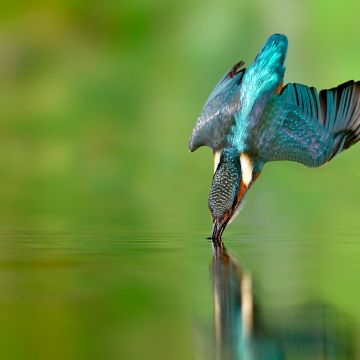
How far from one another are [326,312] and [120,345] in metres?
0.67

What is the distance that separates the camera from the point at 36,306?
7.97 feet

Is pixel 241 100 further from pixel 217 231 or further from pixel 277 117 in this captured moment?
pixel 217 231

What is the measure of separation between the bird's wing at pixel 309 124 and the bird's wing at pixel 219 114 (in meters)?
0.19

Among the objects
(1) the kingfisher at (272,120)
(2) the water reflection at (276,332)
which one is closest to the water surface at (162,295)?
(2) the water reflection at (276,332)

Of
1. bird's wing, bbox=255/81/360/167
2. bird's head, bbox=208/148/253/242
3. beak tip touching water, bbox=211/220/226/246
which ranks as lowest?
beak tip touching water, bbox=211/220/226/246

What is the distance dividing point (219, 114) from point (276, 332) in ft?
10.8

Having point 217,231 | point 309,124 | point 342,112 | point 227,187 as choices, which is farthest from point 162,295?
point 342,112

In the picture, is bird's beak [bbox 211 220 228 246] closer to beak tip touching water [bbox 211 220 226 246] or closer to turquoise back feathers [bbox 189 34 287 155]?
beak tip touching water [bbox 211 220 226 246]

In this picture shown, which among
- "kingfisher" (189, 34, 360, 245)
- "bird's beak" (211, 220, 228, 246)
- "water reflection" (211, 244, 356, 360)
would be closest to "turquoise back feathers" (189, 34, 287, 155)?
"kingfisher" (189, 34, 360, 245)

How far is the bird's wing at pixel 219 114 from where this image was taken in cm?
516

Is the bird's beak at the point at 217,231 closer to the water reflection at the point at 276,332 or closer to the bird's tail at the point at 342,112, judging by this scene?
the bird's tail at the point at 342,112

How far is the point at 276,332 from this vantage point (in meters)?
2.03

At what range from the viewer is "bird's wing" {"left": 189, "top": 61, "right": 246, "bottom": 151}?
16.9 feet

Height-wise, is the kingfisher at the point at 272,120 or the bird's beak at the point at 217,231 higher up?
the kingfisher at the point at 272,120
